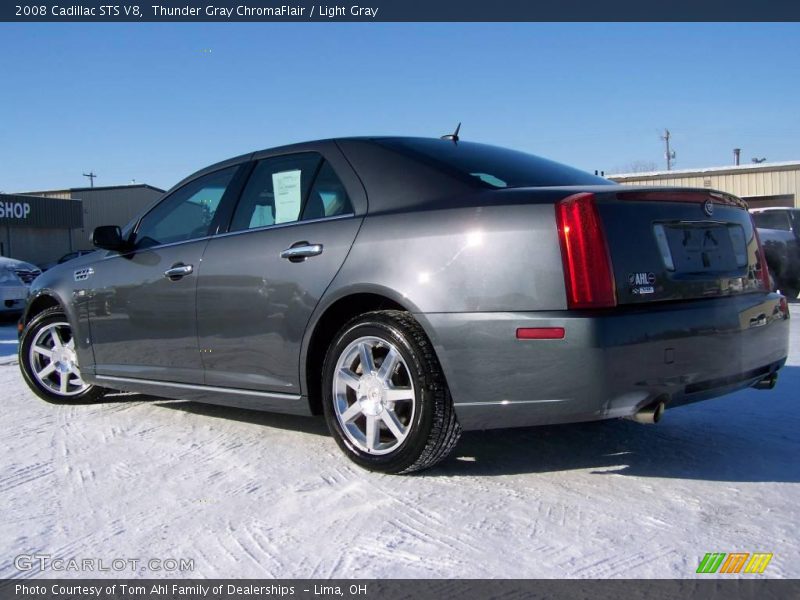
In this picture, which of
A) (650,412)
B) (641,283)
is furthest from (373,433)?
(641,283)

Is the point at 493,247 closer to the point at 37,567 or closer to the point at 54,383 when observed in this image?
the point at 37,567

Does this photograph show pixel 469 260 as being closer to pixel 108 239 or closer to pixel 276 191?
pixel 276 191

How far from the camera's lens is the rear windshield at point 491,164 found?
3451 mm

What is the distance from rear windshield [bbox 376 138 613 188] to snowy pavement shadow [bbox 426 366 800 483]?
126cm

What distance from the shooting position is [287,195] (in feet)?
12.8

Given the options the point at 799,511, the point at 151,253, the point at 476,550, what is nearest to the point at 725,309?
the point at 799,511

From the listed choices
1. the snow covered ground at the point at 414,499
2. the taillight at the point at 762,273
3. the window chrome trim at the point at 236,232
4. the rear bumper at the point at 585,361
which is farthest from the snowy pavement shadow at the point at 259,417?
the taillight at the point at 762,273

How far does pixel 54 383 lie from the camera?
5.18 m

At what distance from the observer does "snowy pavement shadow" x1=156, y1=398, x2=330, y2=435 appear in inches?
167

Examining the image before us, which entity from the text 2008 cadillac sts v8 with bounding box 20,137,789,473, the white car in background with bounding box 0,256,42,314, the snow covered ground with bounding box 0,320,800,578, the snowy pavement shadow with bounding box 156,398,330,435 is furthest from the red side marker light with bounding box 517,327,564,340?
the white car in background with bounding box 0,256,42,314

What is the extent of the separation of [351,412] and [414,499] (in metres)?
0.55

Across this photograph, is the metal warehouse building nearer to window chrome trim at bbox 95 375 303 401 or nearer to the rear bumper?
window chrome trim at bbox 95 375 303 401

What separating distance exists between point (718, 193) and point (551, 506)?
1.60 m

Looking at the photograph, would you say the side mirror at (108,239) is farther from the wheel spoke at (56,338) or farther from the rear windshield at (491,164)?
the rear windshield at (491,164)
